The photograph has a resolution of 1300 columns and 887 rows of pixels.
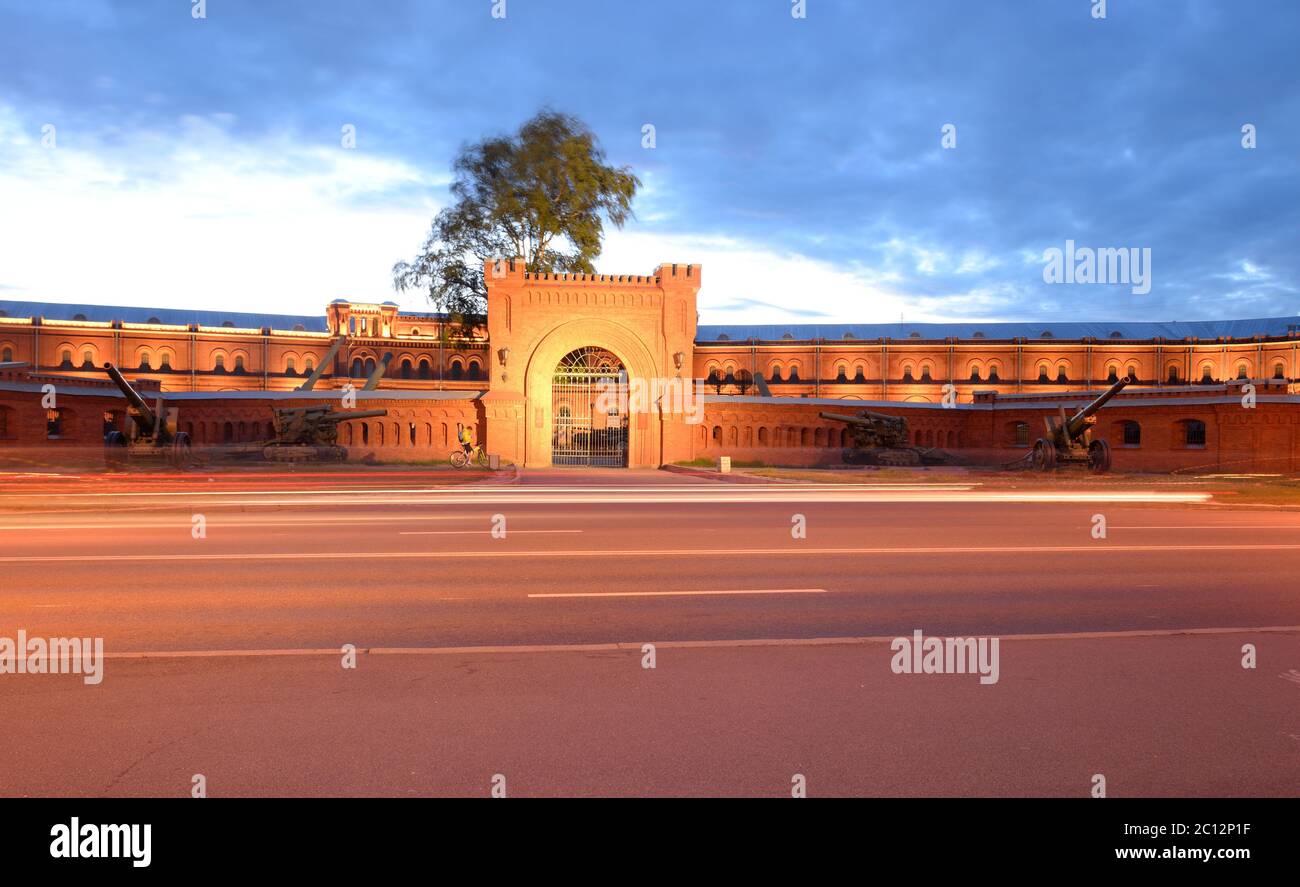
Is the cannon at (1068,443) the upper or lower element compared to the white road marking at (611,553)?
upper

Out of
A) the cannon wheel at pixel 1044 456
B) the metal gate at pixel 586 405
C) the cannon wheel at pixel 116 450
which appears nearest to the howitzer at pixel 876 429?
the cannon wheel at pixel 1044 456

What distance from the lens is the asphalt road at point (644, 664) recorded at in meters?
4.16

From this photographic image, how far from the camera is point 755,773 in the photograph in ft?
13.5

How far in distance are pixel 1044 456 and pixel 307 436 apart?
86.0ft

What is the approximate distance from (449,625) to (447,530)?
24.3 feet

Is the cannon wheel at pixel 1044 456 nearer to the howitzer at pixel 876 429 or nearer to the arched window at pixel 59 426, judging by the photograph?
the howitzer at pixel 876 429

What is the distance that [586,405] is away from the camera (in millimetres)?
37844

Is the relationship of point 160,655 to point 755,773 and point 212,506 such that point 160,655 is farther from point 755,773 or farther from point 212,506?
point 212,506

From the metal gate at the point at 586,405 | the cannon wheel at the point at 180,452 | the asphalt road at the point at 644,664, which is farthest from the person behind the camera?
the metal gate at the point at 586,405

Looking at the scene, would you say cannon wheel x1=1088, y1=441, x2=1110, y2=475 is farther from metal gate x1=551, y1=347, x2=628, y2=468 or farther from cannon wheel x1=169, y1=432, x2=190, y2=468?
cannon wheel x1=169, y1=432, x2=190, y2=468

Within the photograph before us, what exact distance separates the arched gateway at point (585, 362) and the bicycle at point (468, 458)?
3.88 feet

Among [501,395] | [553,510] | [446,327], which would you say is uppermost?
[446,327]

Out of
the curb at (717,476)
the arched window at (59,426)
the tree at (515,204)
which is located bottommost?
the curb at (717,476)

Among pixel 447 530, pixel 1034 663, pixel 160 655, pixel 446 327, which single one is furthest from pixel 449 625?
pixel 446 327
